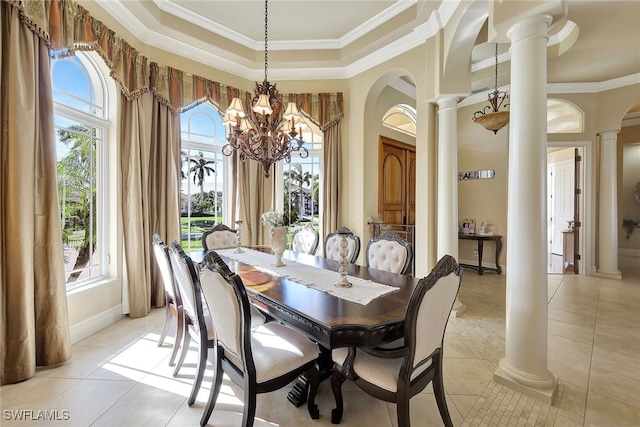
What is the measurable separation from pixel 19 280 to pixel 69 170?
1227mm

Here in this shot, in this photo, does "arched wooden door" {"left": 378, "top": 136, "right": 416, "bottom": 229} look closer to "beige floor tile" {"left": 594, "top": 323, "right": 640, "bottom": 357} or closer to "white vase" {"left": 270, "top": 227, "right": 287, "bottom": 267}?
"white vase" {"left": 270, "top": 227, "right": 287, "bottom": 267}

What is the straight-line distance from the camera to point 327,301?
5.54 ft

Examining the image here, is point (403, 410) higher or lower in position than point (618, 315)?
higher

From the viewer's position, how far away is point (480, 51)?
162 inches

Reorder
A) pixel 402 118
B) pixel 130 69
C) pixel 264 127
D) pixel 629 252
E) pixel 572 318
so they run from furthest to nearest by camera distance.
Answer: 1. pixel 629 252
2. pixel 402 118
3. pixel 572 318
4. pixel 130 69
5. pixel 264 127

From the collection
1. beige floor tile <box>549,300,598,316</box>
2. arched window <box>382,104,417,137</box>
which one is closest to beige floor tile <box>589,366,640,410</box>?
beige floor tile <box>549,300,598,316</box>

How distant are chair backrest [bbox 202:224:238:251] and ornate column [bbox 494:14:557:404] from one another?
3.02m

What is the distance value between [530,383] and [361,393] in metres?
1.12

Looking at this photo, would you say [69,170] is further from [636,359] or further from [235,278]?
[636,359]

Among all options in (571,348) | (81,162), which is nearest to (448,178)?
(571,348)

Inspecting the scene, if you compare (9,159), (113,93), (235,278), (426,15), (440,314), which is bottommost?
(440,314)

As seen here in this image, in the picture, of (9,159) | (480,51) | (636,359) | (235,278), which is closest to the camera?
(235,278)

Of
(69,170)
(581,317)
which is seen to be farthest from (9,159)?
(581,317)

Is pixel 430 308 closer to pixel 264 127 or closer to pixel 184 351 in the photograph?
pixel 184 351
